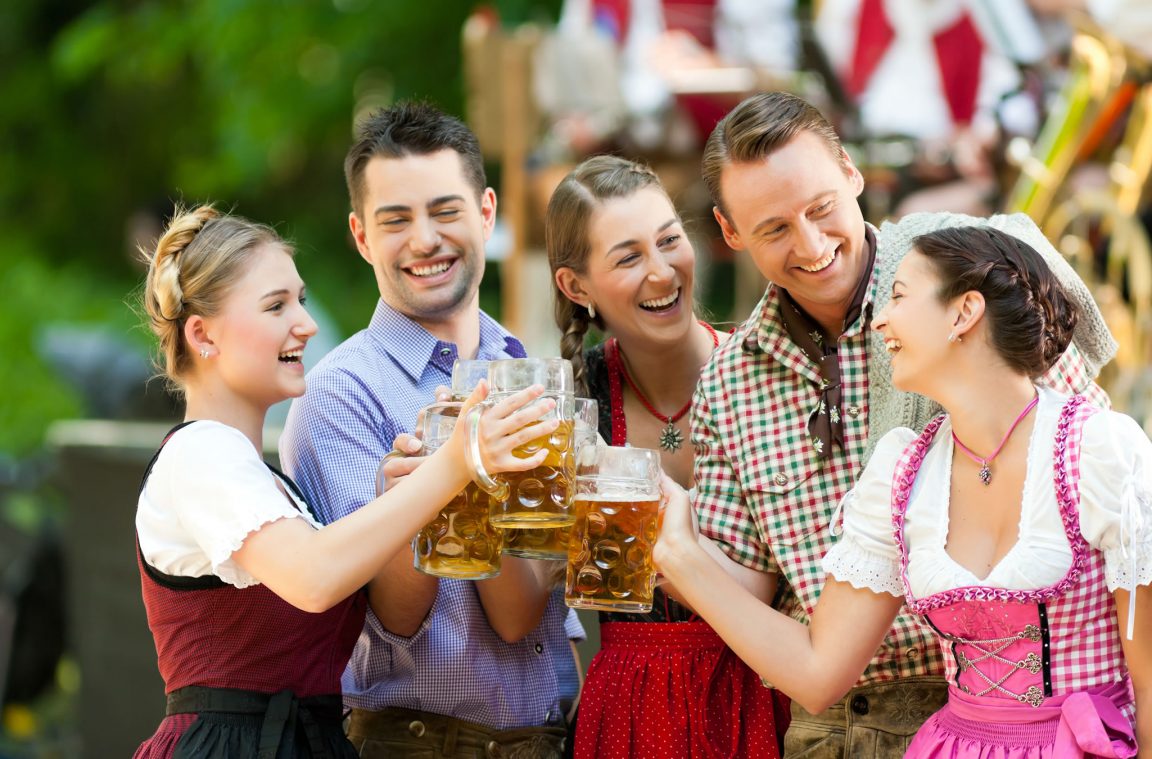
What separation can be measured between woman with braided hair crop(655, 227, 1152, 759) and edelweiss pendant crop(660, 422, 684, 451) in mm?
473

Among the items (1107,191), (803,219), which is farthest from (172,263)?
(1107,191)

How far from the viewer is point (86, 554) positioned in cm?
523

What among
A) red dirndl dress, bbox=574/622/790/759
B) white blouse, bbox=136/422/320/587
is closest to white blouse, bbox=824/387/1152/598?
red dirndl dress, bbox=574/622/790/759

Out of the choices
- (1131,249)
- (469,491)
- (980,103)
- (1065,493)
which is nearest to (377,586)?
(469,491)

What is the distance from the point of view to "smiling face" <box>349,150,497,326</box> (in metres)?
2.55

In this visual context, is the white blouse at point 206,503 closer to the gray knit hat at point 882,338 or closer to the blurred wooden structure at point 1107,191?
the gray knit hat at point 882,338

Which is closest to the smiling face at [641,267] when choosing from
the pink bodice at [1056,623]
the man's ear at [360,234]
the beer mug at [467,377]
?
the man's ear at [360,234]

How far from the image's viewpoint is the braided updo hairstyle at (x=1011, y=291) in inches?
75.4

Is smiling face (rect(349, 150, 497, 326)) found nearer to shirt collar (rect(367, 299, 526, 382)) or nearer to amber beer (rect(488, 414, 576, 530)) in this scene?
shirt collar (rect(367, 299, 526, 382))

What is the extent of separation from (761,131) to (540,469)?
698 millimetres

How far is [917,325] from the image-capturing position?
1.94m

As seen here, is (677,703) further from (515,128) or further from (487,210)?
(515,128)

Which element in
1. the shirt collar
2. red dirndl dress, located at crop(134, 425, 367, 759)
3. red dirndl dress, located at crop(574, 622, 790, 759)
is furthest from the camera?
the shirt collar

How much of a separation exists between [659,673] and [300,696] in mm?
598
